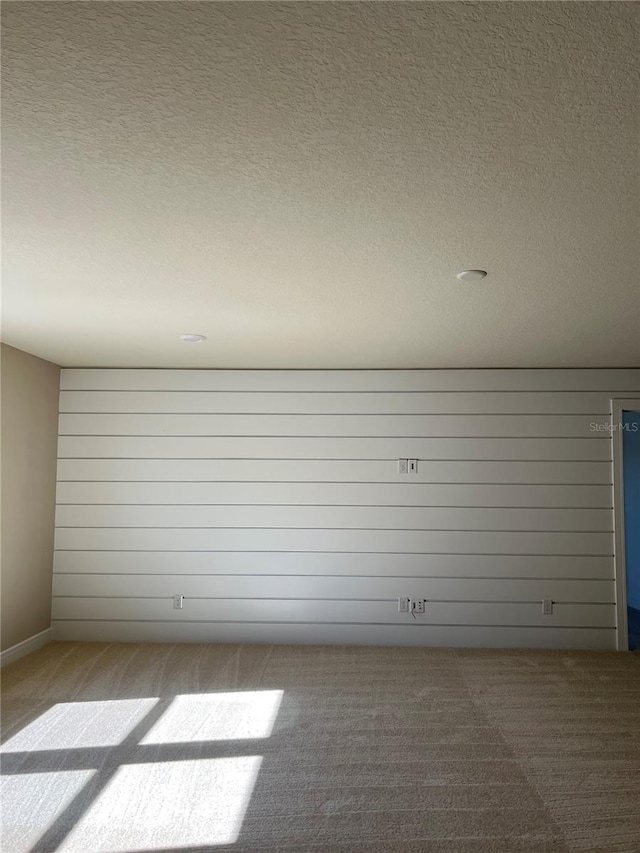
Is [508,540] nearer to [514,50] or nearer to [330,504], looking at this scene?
[330,504]

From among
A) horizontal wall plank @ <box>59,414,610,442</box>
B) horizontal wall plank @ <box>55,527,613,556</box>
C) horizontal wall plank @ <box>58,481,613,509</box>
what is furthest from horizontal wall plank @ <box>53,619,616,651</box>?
horizontal wall plank @ <box>59,414,610,442</box>

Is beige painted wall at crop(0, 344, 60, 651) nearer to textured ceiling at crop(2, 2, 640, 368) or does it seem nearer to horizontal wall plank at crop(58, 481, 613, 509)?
horizontal wall plank at crop(58, 481, 613, 509)

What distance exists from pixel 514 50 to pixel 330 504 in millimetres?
4332

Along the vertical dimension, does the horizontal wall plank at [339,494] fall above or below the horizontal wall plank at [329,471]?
below

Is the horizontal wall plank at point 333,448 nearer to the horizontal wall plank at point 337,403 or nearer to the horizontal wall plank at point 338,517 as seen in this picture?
the horizontal wall plank at point 337,403

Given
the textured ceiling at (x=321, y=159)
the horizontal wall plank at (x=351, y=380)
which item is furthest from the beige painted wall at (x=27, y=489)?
the textured ceiling at (x=321, y=159)

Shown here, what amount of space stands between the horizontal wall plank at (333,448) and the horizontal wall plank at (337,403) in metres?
0.24

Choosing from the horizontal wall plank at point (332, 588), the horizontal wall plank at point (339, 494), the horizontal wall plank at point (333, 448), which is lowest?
the horizontal wall plank at point (332, 588)

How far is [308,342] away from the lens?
14.7 ft

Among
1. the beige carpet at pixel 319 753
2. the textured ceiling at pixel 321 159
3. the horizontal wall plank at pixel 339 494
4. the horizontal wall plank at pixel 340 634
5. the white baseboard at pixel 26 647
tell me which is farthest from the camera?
the horizontal wall plank at pixel 339 494

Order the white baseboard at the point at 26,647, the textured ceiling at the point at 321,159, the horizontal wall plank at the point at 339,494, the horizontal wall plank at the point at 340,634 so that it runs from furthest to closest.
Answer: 1. the horizontal wall plank at the point at 339,494
2. the horizontal wall plank at the point at 340,634
3. the white baseboard at the point at 26,647
4. the textured ceiling at the point at 321,159

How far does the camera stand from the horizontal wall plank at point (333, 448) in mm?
5379

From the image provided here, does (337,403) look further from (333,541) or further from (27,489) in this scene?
(27,489)

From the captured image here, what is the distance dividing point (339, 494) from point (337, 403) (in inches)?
31.5
